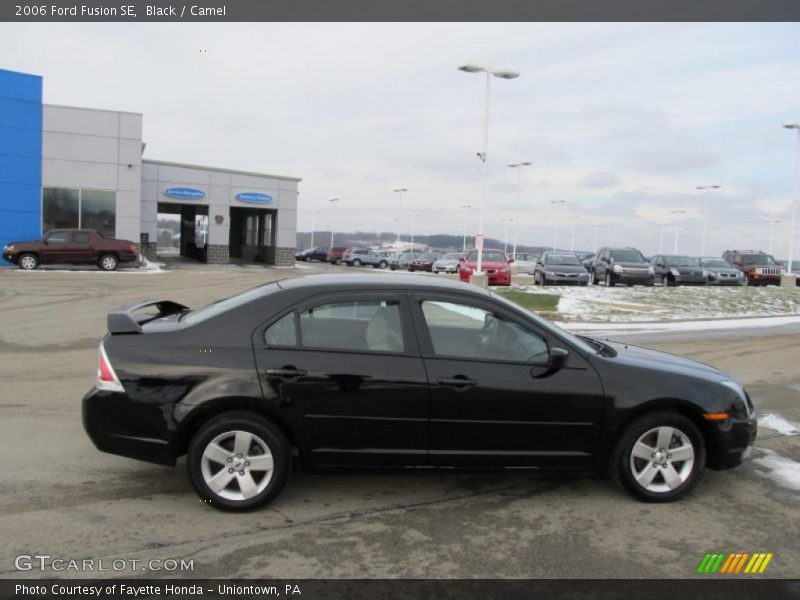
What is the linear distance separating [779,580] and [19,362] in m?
8.99

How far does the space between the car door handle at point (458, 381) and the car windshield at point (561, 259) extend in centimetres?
2176

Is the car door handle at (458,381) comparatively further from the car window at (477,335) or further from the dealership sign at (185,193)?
the dealership sign at (185,193)

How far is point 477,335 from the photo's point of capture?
4559mm

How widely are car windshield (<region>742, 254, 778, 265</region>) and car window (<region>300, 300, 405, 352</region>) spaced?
35.5m

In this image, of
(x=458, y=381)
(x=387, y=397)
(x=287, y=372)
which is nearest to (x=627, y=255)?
(x=458, y=381)

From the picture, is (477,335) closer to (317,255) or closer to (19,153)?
(19,153)

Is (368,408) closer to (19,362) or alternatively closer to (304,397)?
(304,397)

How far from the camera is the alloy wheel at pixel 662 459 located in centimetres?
444

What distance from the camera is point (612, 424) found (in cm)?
438

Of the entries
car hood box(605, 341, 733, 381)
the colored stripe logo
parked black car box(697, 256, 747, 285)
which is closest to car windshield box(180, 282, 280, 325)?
car hood box(605, 341, 733, 381)

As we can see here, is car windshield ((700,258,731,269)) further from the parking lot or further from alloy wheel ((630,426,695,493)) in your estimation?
alloy wheel ((630,426,695,493))

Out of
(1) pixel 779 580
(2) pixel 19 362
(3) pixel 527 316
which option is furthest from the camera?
(2) pixel 19 362

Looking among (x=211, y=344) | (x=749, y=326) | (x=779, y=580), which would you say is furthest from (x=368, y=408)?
(x=749, y=326)

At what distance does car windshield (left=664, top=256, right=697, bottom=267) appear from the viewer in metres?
29.4
